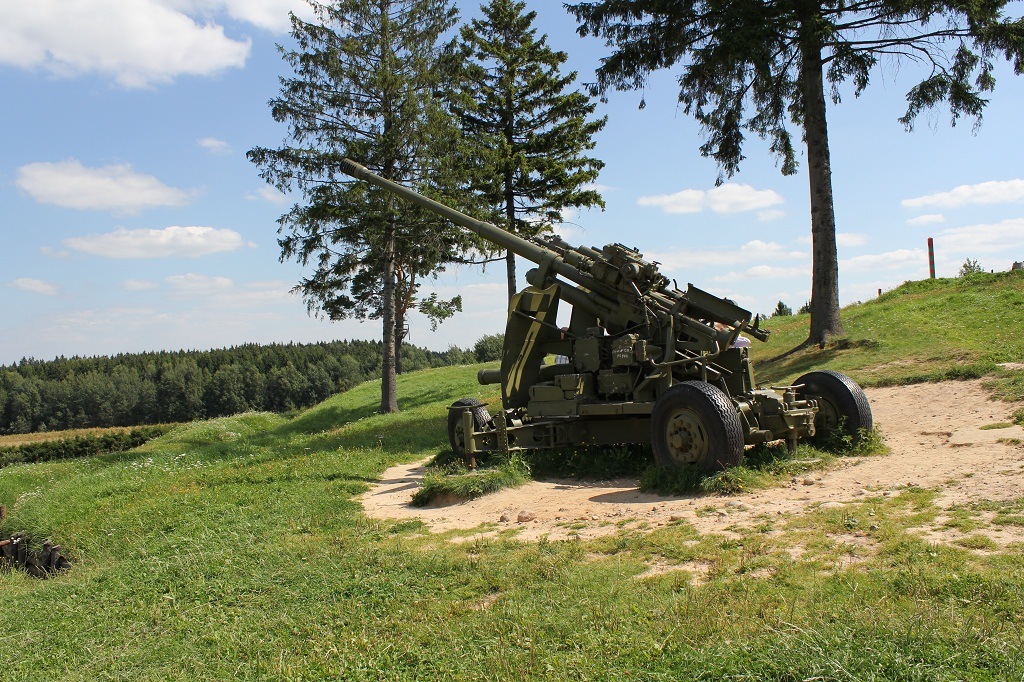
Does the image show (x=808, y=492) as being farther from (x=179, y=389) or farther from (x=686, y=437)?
(x=179, y=389)

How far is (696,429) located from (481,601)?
3885 millimetres

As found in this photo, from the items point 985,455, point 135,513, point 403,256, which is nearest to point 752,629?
point 985,455

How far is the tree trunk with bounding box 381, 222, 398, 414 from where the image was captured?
72.4ft

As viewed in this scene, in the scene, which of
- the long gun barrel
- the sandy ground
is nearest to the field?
the long gun barrel

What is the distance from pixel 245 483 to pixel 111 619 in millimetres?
5321

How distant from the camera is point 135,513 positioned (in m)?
10.0

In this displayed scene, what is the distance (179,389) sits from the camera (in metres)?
77.9

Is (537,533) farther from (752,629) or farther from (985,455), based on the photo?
(985,455)

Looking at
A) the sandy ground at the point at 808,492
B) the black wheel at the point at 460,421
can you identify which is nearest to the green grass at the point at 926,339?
the sandy ground at the point at 808,492

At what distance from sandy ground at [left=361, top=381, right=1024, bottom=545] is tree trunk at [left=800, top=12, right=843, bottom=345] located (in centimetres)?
613

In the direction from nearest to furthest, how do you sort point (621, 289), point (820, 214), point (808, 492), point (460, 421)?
1. point (808, 492)
2. point (621, 289)
3. point (460, 421)
4. point (820, 214)

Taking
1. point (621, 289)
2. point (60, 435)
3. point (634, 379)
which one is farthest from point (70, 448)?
point (634, 379)

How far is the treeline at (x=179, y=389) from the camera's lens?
2982 inches

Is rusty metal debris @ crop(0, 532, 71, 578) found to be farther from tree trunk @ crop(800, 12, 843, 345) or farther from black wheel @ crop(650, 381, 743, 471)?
tree trunk @ crop(800, 12, 843, 345)
